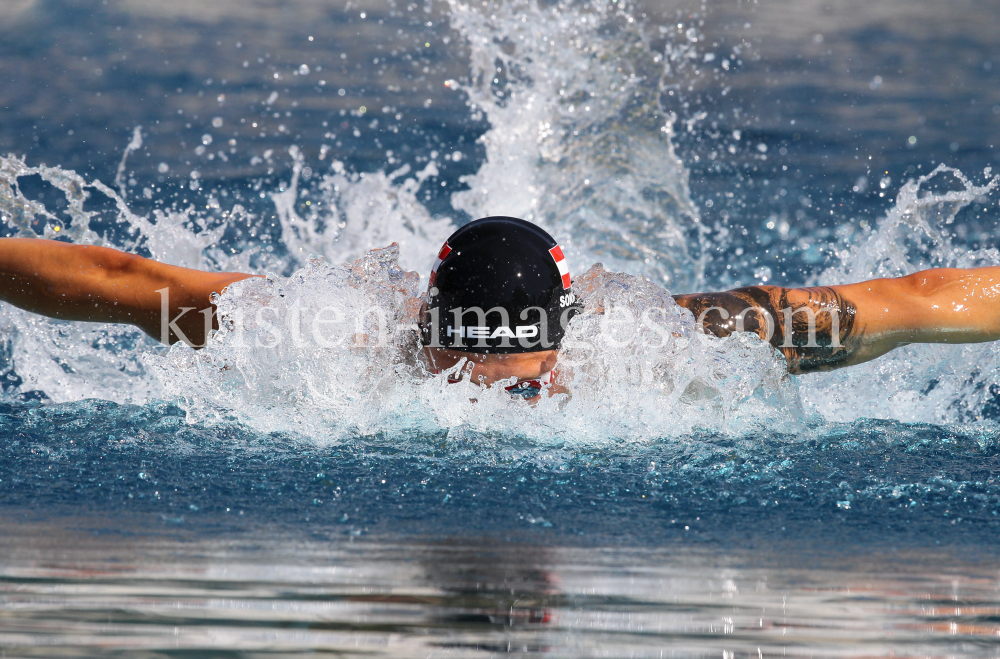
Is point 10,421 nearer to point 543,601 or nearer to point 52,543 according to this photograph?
point 52,543

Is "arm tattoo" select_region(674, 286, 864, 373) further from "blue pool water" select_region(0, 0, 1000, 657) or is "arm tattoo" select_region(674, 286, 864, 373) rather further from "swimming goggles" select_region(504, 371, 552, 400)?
"swimming goggles" select_region(504, 371, 552, 400)

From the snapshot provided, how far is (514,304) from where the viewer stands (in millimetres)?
3170

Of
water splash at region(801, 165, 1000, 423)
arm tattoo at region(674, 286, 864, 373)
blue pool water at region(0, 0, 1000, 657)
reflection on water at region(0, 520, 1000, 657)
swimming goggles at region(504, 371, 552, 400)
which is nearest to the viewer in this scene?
reflection on water at region(0, 520, 1000, 657)

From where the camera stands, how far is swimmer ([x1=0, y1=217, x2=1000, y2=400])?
3.20 meters

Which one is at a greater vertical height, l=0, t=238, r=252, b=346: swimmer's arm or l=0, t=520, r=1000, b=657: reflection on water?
l=0, t=238, r=252, b=346: swimmer's arm

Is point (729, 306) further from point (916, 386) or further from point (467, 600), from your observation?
point (467, 600)

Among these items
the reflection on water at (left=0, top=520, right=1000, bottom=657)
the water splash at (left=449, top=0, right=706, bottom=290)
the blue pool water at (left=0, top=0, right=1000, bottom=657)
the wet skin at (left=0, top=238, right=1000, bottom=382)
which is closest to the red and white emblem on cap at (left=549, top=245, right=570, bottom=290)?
the blue pool water at (left=0, top=0, right=1000, bottom=657)

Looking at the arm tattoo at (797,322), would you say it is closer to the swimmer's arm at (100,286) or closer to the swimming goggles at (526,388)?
the swimming goggles at (526,388)

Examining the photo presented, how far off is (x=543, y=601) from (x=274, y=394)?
1678 millimetres

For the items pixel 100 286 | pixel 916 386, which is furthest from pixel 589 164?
pixel 100 286

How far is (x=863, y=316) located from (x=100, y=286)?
281 centimetres

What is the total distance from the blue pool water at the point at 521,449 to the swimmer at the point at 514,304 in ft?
0.45

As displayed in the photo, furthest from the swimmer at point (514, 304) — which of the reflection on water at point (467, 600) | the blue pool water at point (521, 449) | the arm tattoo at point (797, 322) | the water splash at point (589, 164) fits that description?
the water splash at point (589, 164)

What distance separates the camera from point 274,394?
3443mm
